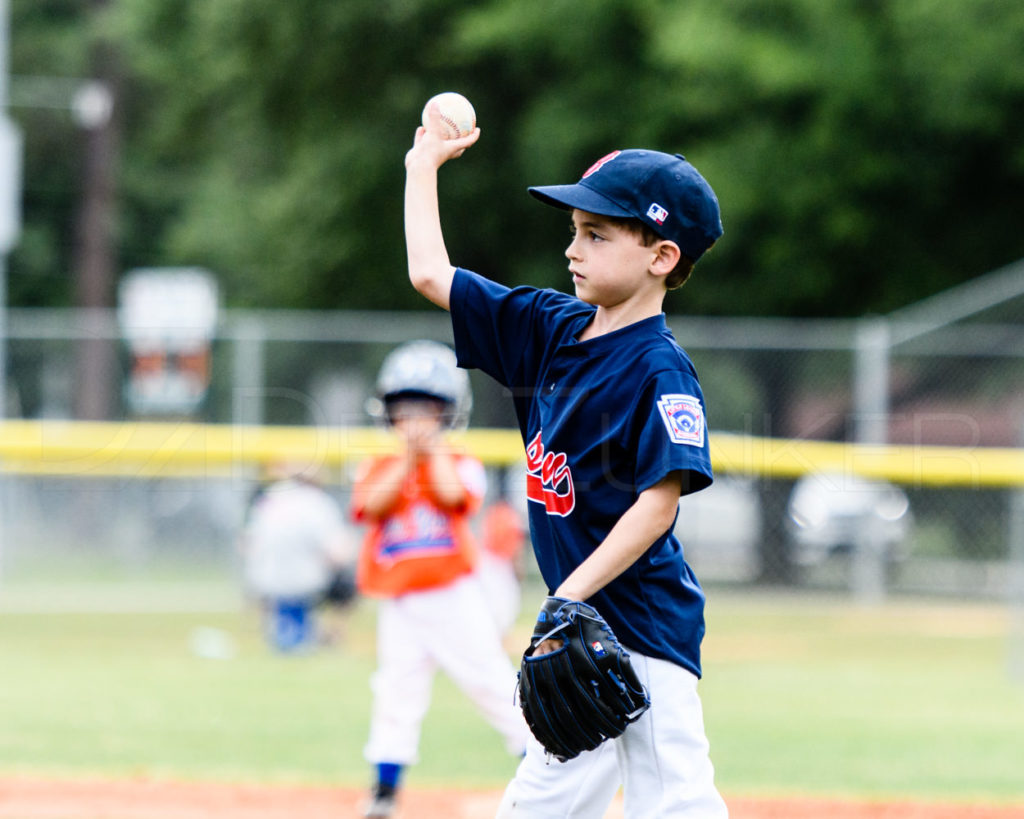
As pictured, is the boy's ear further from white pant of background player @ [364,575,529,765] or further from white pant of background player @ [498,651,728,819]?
white pant of background player @ [364,575,529,765]

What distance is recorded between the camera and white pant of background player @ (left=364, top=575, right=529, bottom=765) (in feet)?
18.1

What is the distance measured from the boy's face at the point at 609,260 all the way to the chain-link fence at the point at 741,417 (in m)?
10.5

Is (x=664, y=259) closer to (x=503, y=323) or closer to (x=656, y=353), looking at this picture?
(x=656, y=353)

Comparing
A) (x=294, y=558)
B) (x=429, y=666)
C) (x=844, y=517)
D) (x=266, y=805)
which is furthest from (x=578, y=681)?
(x=844, y=517)

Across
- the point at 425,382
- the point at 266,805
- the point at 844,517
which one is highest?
the point at 425,382

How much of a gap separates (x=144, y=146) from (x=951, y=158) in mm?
22150

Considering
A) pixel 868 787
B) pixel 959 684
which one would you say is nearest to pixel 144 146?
pixel 959 684

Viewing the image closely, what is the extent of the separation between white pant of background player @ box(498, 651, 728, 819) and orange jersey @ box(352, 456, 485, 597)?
2480mm

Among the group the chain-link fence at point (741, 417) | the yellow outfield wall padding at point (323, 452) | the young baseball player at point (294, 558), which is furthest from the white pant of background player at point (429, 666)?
the chain-link fence at point (741, 417)

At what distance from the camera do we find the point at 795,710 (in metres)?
8.75

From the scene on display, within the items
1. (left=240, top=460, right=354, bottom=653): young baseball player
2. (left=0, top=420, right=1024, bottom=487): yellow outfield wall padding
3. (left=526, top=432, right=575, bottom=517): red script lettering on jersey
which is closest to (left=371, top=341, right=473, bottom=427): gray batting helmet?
(left=526, top=432, right=575, bottom=517): red script lettering on jersey

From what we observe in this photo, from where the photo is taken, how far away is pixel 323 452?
1316cm

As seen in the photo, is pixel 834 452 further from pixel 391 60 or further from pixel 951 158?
pixel 391 60

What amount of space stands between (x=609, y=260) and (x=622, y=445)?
0.44 metres
